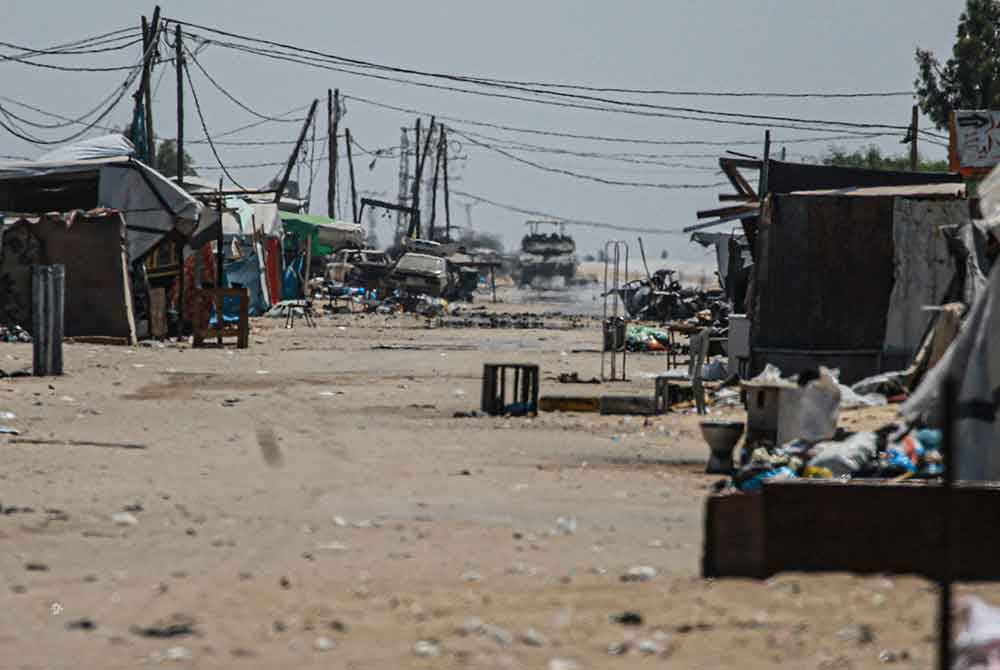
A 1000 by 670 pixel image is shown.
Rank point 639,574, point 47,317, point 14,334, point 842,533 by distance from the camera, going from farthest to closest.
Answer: point 14,334 < point 47,317 < point 639,574 < point 842,533

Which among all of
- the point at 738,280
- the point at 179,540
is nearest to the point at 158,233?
the point at 738,280

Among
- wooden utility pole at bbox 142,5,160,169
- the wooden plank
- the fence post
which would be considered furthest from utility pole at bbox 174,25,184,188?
the fence post

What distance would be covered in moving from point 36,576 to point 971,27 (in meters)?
50.1

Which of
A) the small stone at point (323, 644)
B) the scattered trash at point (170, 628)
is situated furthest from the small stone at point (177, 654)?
the small stone at point (323, 644)

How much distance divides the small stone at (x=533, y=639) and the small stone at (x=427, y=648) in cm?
33

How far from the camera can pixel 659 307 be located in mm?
40812

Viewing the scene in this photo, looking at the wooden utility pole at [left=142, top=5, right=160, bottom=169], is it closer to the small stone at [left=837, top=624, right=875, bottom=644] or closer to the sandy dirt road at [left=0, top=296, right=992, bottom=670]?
the sandy dirt road at [left=0, top=296, right=992, bottom=670]

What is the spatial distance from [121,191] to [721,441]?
1889 centimetres

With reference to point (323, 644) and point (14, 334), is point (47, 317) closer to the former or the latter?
point (14, 334)

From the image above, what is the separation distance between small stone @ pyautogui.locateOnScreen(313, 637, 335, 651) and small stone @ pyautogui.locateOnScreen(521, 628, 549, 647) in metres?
0.69

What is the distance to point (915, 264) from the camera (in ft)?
50.7

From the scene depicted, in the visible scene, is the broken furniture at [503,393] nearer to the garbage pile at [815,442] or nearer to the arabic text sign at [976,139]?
the garbage pile at [815,442]

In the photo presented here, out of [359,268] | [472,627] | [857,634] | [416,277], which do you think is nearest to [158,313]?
[472,627]

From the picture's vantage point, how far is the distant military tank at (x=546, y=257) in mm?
96375
